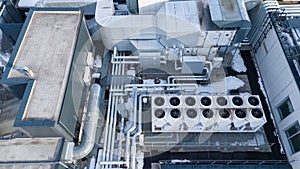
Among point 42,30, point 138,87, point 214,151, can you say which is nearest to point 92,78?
point 138,87

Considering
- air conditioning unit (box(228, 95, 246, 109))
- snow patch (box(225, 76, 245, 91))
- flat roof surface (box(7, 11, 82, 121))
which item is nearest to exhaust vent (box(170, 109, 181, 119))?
air conditioning unit (box(228, 95, 246, 109))

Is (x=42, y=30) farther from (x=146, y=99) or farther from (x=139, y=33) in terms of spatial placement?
(x=146, y=99)

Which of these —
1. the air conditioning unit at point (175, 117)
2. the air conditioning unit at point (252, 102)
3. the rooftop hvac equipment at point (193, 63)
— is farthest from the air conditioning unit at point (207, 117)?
the rooftop hvac equipment at point (193, 63)

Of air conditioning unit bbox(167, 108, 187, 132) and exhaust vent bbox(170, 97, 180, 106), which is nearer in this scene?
air conditioning unit bbox(167, 108, 187, 132)

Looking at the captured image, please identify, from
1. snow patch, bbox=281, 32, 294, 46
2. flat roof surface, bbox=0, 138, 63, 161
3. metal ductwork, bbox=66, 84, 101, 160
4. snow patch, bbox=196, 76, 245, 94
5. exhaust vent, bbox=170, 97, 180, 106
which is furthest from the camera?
snow patch, bbox=196, 76, 245, 94

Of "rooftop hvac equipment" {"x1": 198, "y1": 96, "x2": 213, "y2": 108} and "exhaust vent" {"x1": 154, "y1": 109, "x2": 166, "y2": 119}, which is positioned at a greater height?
"rooftop hvac equipment" {"x1": 198, "y1": 96, "x2": 213, "y2": 108}

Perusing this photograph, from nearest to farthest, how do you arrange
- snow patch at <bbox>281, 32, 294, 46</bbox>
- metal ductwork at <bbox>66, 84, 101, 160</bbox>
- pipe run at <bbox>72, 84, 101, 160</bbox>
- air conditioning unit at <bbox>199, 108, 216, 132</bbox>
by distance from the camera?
metal ductwork at <bbox>66, 84, 101, 160</bbox>
pipe run at <bbox>72, 84, 101, 160</bbox>
air conditioning unit at <bbox>199, 108, 216, 132</bbox>
snow patch at <bbox>281, 32, 294, 46</bbox>

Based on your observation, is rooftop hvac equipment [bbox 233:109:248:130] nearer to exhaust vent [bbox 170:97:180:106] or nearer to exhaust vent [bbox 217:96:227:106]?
exhaust vent [bbox 217:96:227:106]
